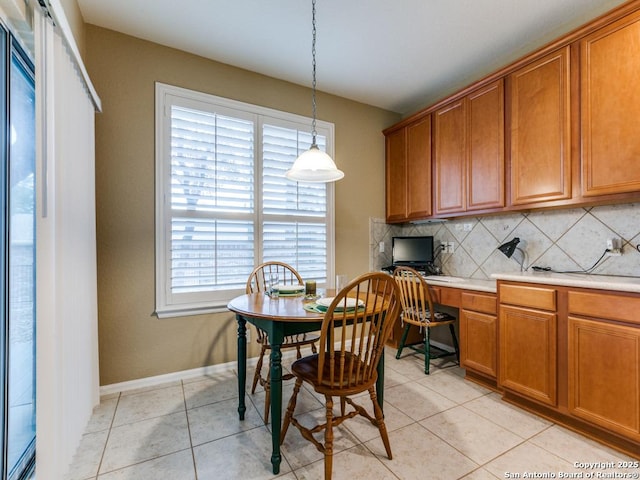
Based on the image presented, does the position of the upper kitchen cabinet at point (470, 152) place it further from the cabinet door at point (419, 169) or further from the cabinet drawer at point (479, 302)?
the cabinet drawer at point (479, 302)

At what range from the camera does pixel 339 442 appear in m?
1.71

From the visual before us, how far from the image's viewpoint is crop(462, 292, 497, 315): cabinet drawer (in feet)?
7.57

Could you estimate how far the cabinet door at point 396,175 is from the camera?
340 centimetres

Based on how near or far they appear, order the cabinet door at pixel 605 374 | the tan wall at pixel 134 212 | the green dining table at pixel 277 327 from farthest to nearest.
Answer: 1. the tan wall at pixel 134 212
2. the cabinet door at pixel 605 374
3. the green dining table at pixel 277 327

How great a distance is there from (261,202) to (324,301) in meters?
1.44

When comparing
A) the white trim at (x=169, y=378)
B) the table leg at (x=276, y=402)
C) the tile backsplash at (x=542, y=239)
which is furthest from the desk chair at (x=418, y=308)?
the table leg at (x=276, y=402)

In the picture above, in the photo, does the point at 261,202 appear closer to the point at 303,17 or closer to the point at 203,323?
the point at 203,323

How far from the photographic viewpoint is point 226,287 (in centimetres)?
268

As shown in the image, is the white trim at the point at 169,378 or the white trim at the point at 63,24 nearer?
the white trim at the point at 63,24

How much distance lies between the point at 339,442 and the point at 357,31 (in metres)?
2.83

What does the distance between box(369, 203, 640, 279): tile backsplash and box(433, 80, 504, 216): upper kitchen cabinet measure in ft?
1.12

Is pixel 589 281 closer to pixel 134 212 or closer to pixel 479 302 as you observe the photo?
pixel 479 302

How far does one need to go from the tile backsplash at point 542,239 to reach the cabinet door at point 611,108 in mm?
368

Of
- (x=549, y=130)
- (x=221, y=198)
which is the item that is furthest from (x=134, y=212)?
(x=549, y=130)
